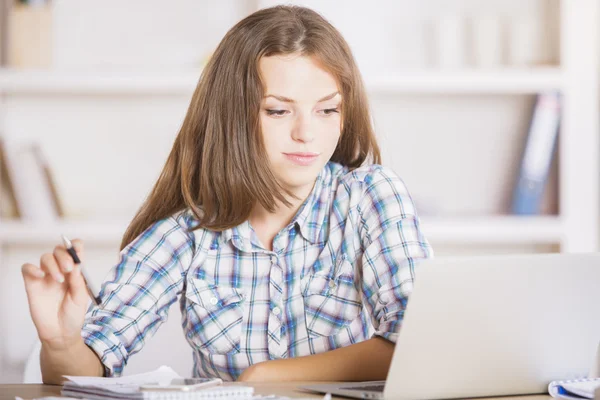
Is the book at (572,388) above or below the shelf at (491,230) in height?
below

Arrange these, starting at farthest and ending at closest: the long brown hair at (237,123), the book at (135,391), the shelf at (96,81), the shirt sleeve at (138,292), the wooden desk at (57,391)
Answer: the shelf at (96,81)
the long brown hair at (237,123)
the shirt sleeve at (138,292)
the wooden desk at (57,391)
the book at (135,391)

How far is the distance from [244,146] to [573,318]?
64 centimetres

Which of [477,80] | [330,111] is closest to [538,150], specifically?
[477,80]

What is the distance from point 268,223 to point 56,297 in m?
0.51

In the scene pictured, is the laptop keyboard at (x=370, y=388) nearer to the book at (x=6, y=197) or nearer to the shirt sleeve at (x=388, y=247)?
the shirt sleeve at (x=388, y=247)

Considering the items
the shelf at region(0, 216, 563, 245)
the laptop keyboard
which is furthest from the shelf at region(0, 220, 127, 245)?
the laptop keyboard

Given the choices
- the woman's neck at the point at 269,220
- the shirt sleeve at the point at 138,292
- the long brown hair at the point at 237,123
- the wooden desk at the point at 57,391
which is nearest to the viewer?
the wooden desk at the point at 57,391

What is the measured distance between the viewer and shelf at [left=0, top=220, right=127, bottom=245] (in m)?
2.67

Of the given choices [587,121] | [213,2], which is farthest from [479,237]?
[213,2]

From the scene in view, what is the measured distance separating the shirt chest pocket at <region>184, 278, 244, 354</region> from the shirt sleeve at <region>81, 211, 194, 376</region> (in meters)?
0.04

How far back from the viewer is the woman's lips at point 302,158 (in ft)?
4.80

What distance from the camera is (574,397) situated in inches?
42.7

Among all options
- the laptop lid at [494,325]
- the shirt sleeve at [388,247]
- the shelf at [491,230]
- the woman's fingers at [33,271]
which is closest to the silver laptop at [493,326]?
the laptop lid at [494,325]

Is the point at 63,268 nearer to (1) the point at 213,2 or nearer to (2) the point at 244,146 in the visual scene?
(2) the point at 244,146
